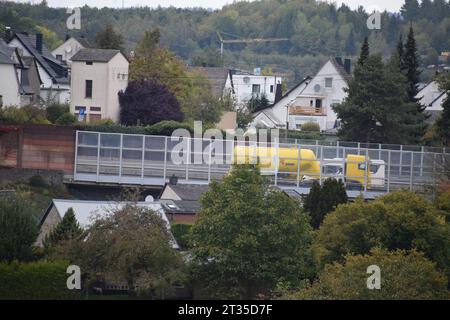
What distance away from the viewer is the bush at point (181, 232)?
1387 inches

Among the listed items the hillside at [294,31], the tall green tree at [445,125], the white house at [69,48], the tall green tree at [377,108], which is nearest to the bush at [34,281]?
the tall green tree at [377,108]

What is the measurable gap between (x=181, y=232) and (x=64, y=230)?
4268 mm

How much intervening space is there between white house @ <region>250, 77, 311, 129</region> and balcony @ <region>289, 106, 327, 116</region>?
464 mm

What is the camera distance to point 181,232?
118 feet

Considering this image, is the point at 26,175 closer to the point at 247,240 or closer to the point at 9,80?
the point at 247,240

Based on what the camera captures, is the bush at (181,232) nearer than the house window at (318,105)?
Yes

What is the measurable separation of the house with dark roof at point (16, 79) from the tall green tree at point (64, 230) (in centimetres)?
2421

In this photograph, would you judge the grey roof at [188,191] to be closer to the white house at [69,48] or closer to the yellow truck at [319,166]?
the yellow truck at [319,166]

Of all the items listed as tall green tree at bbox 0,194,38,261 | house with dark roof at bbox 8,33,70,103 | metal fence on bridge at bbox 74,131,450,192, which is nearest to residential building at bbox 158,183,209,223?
metal fence on bridge at bbox 74,131,450,192

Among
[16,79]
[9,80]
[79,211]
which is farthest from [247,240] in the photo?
[16,79]

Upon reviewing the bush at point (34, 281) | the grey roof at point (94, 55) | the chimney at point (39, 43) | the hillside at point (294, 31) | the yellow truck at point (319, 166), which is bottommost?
A: the bush at point (34, 281)

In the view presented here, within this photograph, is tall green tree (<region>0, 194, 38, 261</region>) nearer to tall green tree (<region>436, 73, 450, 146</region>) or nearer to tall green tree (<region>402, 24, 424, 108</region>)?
tall green tree (<region>436, 73, 450, 146</region>)

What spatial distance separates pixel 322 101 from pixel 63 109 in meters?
28.5
